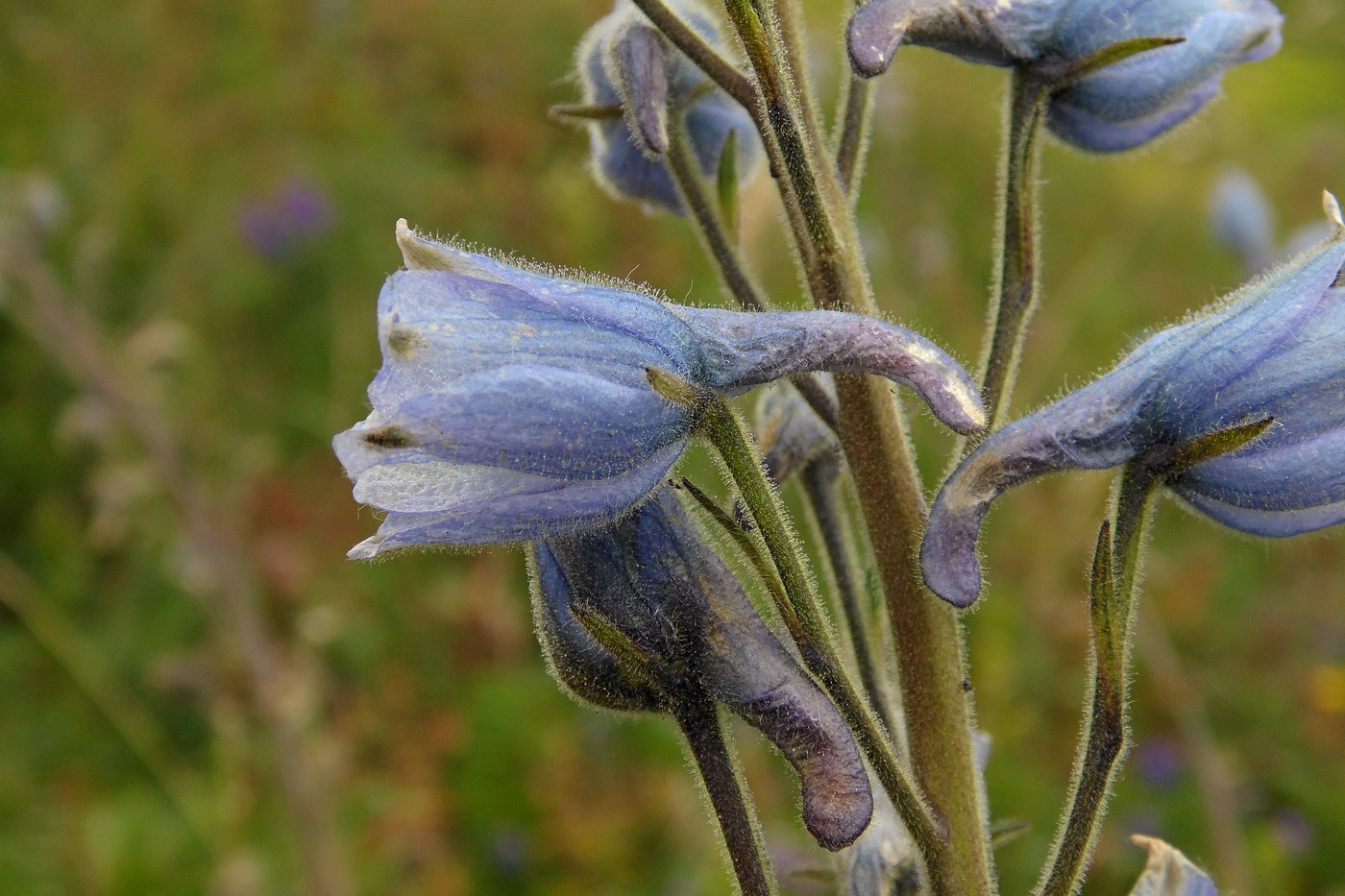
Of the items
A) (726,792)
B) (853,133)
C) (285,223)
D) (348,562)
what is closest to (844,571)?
(726,792)

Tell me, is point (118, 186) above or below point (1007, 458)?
above

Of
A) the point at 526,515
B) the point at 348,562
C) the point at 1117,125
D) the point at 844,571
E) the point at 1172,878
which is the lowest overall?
the point at 1172,878

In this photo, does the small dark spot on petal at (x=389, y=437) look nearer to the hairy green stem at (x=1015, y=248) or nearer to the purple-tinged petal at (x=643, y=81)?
the purple-tinged petal at (x=643, y=81)

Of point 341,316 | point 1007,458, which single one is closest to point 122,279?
point 341,316

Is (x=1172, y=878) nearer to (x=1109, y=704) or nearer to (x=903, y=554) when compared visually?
(x=1109, y=704)

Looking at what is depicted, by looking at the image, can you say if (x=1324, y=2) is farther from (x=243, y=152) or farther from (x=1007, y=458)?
(x=243, y=152)

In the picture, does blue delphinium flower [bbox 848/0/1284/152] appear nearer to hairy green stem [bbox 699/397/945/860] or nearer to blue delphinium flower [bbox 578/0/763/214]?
blue delphinium flower [bbox 578/0/763/214]
